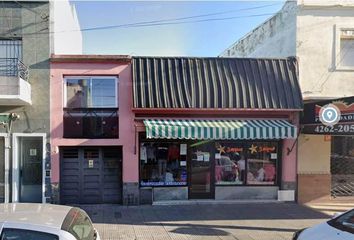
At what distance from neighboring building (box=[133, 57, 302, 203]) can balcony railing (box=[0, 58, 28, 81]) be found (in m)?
3.41

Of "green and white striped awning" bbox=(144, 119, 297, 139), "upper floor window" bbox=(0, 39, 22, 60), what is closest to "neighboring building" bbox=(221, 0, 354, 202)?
"green and white striped awning" bbox=(144, 119, 297, 139)

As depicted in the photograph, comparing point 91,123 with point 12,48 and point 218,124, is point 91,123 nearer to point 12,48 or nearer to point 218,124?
point 12,48

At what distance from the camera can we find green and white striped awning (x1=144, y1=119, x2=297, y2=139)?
11531 mm

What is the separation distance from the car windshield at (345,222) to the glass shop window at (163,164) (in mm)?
7203

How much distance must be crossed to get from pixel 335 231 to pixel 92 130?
28.2ft

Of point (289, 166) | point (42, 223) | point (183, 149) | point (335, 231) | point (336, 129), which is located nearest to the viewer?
point (42, 223)

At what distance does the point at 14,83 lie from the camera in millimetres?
10992

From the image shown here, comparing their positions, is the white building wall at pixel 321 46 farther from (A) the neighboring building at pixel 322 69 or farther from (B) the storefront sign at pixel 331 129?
(B) the storefront sign at pixel 331 129

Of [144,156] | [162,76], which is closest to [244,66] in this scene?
[162,76]

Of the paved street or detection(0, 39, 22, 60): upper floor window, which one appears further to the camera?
detection(0, 39, 22, 60): upper floor window

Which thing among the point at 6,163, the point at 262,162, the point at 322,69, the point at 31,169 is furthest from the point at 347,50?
the point at 6,163

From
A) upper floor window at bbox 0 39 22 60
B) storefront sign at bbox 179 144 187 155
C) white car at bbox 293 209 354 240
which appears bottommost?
white car at bbox 293 209 354 240

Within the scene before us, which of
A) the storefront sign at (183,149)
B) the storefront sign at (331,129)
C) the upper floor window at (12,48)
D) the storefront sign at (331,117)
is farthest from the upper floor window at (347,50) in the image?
the upper floor window at (12,48)

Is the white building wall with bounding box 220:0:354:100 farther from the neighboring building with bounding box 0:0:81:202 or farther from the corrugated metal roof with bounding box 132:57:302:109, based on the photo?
the neighboring building with bounding box 0:0:81:202
